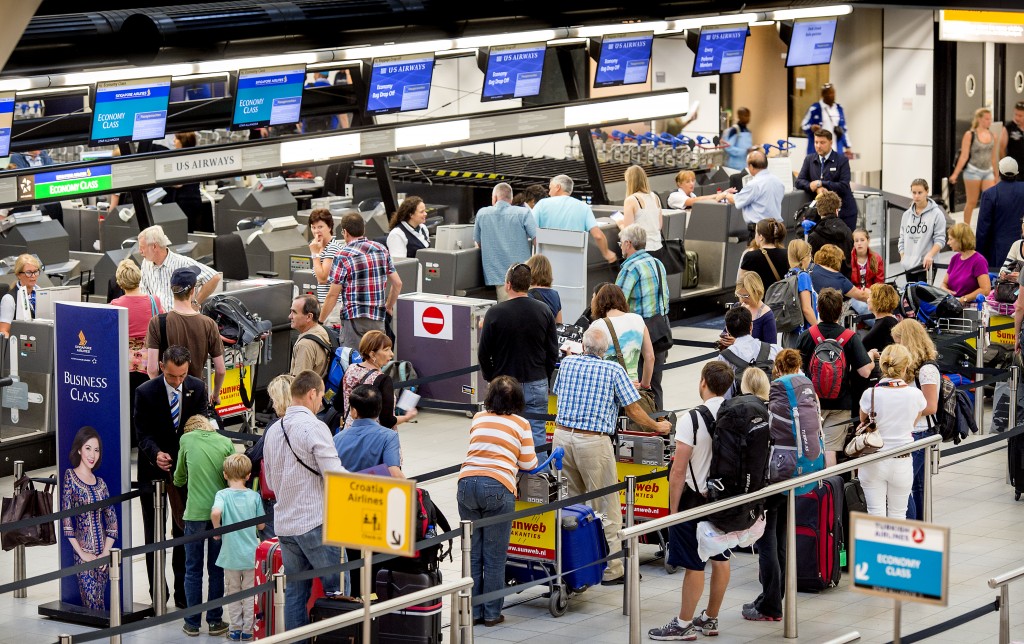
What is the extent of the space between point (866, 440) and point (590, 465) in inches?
58.9

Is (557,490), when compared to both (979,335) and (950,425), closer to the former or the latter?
(950,425)

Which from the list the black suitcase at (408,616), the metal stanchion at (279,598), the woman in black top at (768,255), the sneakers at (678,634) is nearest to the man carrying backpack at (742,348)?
the sneakers at (678,634)

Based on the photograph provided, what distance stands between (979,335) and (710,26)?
6731 millimetres

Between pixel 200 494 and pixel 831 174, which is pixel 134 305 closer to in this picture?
pixel 200 494

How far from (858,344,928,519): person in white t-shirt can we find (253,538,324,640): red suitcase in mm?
3002

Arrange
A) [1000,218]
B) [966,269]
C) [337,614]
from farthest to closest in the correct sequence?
[1000,218]
[966,269]
[337,614]

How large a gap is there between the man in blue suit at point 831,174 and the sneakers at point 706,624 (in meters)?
8.26

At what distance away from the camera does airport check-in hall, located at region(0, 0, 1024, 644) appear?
25.0ft

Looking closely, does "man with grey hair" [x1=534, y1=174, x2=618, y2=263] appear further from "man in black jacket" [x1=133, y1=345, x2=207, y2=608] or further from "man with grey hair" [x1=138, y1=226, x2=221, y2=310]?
"man in black jacket" [x1=133, y1=345, x2=207, y2=608]

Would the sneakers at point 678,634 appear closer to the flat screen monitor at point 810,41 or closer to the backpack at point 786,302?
the backpack at point 786,302

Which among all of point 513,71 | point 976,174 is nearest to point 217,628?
point 513,71

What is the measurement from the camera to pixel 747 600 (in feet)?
27.5

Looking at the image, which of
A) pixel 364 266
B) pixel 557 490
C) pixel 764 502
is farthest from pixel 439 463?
pixel 764 502

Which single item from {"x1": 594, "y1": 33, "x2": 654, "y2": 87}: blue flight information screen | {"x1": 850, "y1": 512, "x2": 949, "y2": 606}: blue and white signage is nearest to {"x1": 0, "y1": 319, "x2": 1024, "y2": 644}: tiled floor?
{"x1": 850, "y1": 512, "x2": 949, "y2": 606}: blue and white signage
